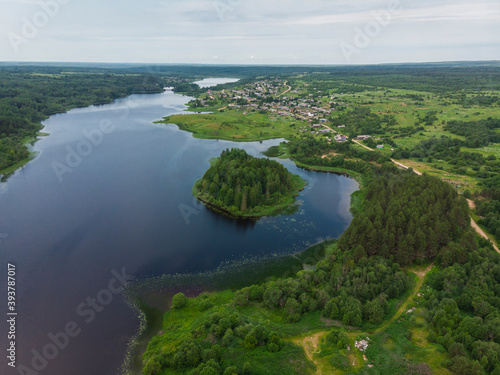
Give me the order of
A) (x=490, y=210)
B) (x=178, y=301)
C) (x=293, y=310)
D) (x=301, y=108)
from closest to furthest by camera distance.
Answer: (x=293, y=310) < (x=178, y=301) < (x=490, y=210) < (x=301, y=108)

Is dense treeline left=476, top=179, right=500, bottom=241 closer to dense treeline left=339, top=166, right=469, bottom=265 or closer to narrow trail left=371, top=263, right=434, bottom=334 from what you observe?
dense treeline left=339, top=166, right=469, bottom=265

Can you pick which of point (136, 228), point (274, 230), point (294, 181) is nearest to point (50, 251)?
point (136, 228)

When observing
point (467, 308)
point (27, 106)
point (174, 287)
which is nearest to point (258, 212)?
point (174, 287)

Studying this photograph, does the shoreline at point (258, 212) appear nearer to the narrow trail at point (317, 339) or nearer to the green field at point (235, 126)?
the narrow trail at point (317, 339)

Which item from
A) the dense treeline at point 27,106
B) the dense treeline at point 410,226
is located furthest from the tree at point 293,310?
the dense treeline at point 27,106

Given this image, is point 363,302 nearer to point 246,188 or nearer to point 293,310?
point 293,310

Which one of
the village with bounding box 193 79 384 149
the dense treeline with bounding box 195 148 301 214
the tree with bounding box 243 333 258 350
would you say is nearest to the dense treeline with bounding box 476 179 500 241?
the dense treeline with bounding box 195 148 301 214
